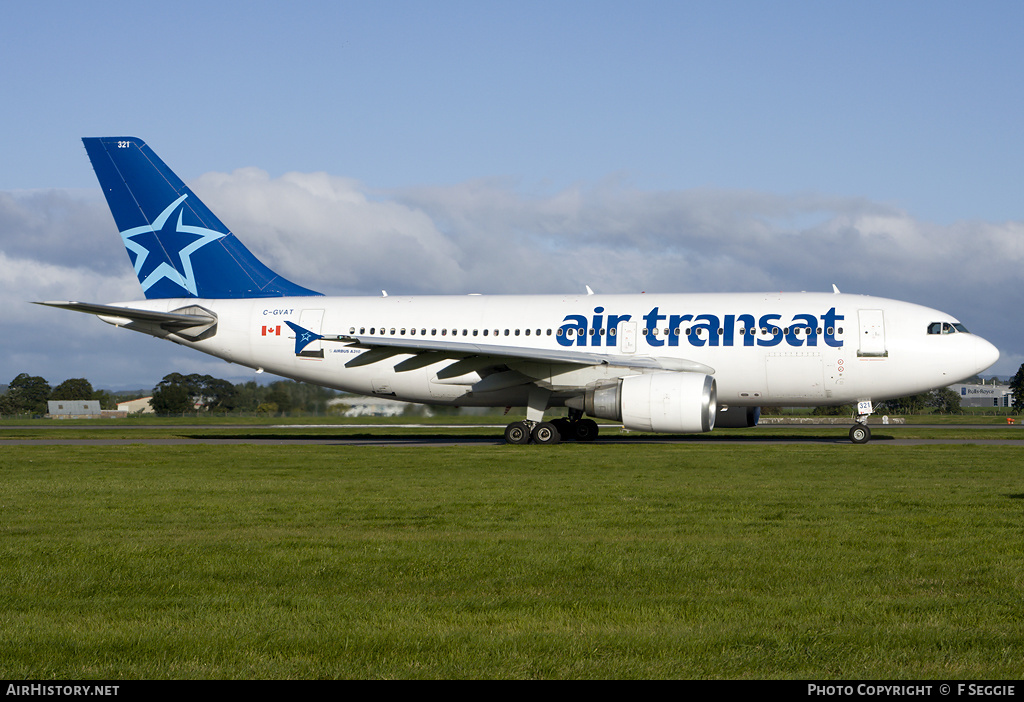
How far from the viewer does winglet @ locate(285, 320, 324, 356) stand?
25750 millimetres

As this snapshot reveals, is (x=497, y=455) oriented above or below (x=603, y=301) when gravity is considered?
below

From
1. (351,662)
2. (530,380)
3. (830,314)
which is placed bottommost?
(351,662)

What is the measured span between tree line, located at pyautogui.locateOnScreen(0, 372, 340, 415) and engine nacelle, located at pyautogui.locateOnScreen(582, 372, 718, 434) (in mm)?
13363

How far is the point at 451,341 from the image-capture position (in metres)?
26.0

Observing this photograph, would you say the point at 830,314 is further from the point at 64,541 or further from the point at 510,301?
the point at 64,541

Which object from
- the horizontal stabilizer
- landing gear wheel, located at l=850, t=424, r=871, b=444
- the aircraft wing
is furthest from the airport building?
the horizontal stabilizer

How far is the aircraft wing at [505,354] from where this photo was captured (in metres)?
22.8

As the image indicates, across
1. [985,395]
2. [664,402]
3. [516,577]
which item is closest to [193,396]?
[664,402]

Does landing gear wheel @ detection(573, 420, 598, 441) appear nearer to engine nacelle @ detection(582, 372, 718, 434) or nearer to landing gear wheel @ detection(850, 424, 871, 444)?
engine nacelle @ detection(582, 372, 718, 434)

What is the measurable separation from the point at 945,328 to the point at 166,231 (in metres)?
21.6

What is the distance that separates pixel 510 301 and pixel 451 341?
2051 mm

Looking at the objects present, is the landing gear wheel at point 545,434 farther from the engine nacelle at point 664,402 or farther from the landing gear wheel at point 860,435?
the landing gear wheel at point 860,435

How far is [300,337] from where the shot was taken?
26453mm
